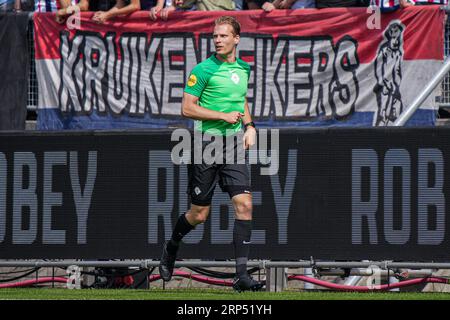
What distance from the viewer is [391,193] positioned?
13344mm

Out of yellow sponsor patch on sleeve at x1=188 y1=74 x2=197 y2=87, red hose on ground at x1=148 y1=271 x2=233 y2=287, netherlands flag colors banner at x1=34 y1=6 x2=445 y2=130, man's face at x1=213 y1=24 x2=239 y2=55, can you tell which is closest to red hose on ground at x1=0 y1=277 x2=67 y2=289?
red hose on ground at x1=148 y1=271 x2=233 y2=287

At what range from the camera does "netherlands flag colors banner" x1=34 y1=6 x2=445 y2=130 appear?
14.9m

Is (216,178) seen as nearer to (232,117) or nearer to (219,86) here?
(232,117)

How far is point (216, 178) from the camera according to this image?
1255 centimetres

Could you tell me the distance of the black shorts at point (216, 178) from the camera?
40.5 feet

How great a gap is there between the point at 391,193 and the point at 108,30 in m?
4.31

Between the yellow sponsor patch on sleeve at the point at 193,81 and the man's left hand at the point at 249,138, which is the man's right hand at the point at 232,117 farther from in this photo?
the yellow sponsor patch on sleeve at the point at 193,81

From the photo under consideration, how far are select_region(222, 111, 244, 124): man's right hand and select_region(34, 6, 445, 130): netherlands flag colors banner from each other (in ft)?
9.91

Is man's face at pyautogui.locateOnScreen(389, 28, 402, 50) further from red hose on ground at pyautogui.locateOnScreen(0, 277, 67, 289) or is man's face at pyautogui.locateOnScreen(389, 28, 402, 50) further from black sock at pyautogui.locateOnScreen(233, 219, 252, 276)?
red hose on ground at pyautogui.locateOnScreen(0, 277, 67, 289)

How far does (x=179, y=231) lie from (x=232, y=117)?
1.29 meters

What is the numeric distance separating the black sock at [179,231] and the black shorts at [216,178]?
0.21 metres

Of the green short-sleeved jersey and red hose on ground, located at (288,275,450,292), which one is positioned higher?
the green short-sleeved jersey

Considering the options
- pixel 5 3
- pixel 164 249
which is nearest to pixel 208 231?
pixel 164 249

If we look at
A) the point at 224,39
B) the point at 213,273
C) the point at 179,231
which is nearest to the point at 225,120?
the point at 224,39
